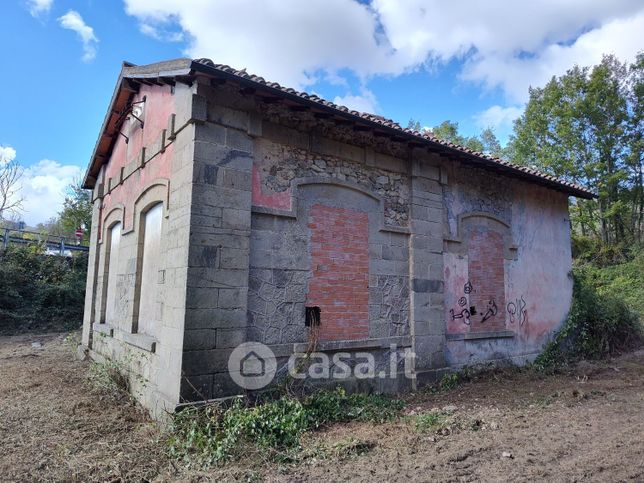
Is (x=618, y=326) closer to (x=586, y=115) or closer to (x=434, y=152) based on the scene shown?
(x=434, y=152)

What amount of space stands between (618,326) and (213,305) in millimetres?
10931

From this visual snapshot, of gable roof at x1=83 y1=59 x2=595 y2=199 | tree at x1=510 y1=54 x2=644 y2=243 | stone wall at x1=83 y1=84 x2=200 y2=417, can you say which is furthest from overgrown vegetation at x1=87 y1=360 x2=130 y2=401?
tree at x1=510 y1=54 x2=644 y2=243

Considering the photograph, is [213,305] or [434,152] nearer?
[213,305]

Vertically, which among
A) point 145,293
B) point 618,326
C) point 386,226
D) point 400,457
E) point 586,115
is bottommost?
point 400,457

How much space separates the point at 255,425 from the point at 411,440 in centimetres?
182

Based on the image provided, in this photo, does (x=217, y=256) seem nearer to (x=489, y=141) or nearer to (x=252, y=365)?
(x=252, y=365)

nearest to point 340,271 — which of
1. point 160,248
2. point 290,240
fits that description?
point 290,240

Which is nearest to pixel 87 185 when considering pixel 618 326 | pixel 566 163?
pixel 618 326

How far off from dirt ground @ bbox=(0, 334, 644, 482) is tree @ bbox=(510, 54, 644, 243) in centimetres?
1640

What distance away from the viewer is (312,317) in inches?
245

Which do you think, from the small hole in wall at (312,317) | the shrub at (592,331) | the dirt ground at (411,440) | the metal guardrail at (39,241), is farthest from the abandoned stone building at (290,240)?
the metal guardrail at (39,241)

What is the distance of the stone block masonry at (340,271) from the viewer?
6.36 metres

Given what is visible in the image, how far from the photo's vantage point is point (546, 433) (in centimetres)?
504

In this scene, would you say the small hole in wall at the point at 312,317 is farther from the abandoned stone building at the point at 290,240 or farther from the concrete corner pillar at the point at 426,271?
the concrete corner pillar at the point at 426,271
